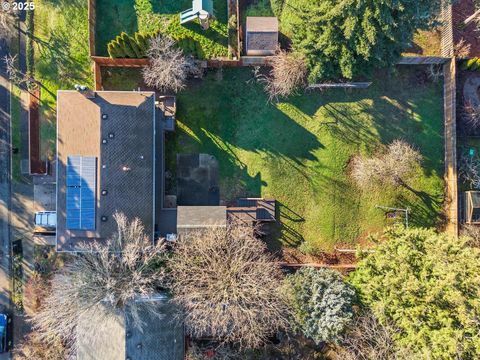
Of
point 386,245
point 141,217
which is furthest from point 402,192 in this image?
point 141,217

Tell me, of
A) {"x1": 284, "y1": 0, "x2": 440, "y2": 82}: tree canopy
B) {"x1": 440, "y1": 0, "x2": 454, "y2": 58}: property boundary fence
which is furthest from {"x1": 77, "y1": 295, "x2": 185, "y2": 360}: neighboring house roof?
{"x1": 440, "y1": 0, "x2": 454, "y2": 58}: property boundary fence

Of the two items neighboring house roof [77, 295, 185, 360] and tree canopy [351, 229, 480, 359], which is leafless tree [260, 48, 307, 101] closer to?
tree canopy [351, 229, 480, 359]

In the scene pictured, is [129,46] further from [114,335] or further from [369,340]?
[369,340]

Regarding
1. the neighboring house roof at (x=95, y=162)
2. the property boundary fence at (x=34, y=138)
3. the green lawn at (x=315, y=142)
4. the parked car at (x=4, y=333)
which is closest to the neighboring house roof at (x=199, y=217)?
the green lawn at (x=315, y=142)

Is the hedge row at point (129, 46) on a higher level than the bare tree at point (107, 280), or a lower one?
higher

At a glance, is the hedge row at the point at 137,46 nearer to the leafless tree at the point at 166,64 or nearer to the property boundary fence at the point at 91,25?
the leafless tree at the point at 166,64
